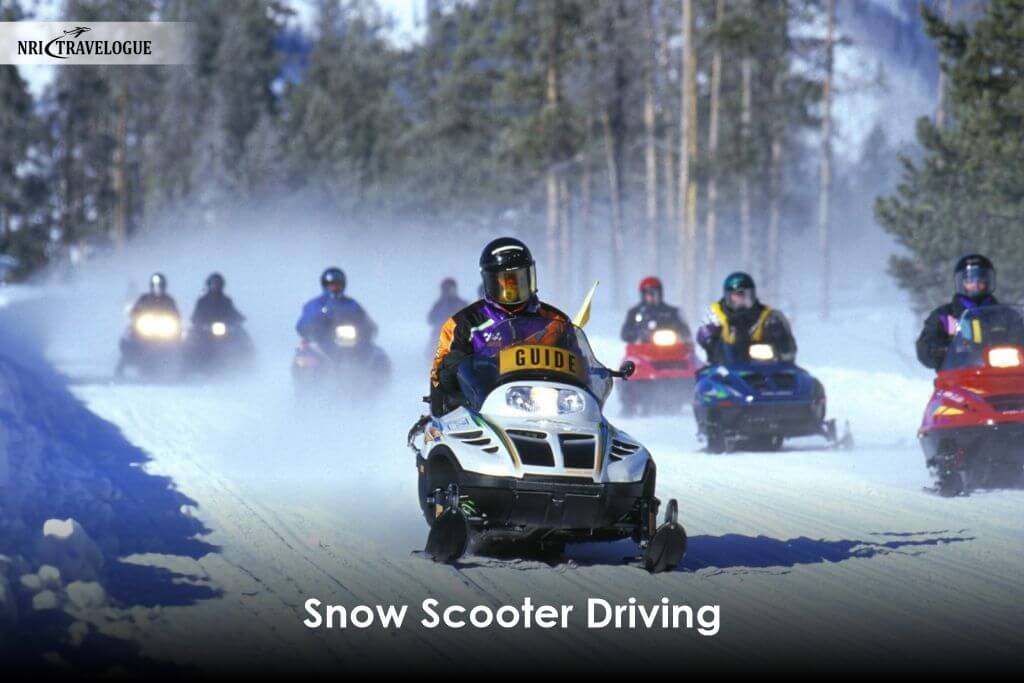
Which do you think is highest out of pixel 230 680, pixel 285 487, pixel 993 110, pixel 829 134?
pixel 829 134

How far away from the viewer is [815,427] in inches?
698

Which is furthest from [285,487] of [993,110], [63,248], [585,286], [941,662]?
[63,248]

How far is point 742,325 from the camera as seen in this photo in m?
18.0

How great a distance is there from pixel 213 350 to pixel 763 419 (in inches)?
522

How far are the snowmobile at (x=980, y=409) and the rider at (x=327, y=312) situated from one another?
10.1 meters

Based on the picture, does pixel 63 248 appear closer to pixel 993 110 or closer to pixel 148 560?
pixel 993 110

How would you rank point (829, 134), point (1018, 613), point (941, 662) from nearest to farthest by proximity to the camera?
point (941, 662)
point (1018, 613)
point (829, 134)

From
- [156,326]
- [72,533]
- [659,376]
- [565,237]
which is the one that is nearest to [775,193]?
[565,237]

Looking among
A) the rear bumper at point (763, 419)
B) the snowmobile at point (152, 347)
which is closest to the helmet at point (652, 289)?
the rear bumper at point (763, 419)

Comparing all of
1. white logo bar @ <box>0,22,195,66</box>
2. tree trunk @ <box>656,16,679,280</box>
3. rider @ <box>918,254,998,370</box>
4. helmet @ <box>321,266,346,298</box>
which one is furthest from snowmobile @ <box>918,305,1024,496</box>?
white logo bar @ <box>0,22,195,66</box>

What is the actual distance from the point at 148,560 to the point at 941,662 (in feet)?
15.4

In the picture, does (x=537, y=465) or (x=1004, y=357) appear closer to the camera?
(x=537, y=465)

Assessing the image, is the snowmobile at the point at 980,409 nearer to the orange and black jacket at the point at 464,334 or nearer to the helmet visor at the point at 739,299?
the helmet visor at the point at 739,299

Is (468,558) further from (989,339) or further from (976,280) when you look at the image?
(976,280)
